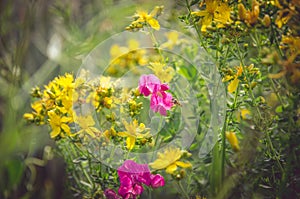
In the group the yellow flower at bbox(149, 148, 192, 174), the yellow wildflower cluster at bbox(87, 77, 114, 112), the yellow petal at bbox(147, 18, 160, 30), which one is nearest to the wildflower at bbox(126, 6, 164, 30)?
the yellow petal at bbox(147, 18, 160, 30)

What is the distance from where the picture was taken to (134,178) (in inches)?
35.7

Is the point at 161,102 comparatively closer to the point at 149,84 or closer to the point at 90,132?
the point at 149,84

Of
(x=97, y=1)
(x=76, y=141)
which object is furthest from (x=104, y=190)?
(x=97, y=1)

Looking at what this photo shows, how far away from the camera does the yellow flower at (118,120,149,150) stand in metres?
0.87

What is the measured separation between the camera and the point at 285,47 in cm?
80

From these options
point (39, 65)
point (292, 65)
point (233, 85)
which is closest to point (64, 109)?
point (233, 85)

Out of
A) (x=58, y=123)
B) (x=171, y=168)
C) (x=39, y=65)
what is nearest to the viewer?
(x=171, y=168)

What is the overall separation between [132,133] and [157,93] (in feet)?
0.26

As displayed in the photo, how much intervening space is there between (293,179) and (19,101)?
3.28 ft

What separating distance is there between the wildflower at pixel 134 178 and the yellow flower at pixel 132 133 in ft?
0.13

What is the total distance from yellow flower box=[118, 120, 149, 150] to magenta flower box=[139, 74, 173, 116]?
0.14 ft

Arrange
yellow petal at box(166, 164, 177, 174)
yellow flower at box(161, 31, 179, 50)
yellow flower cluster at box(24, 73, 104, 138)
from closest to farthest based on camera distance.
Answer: yellow petal at box(166, 164, 177, 174), yellow flower cluster at box(24, 73, 104, 138), yellow flower at box(161, 31, 179, 50)

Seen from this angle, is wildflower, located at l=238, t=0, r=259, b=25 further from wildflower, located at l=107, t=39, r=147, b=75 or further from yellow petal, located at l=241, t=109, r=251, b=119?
wildflower, located at l=107, t=39, r=147, b=75

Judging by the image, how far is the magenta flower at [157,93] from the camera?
89 centimetres
